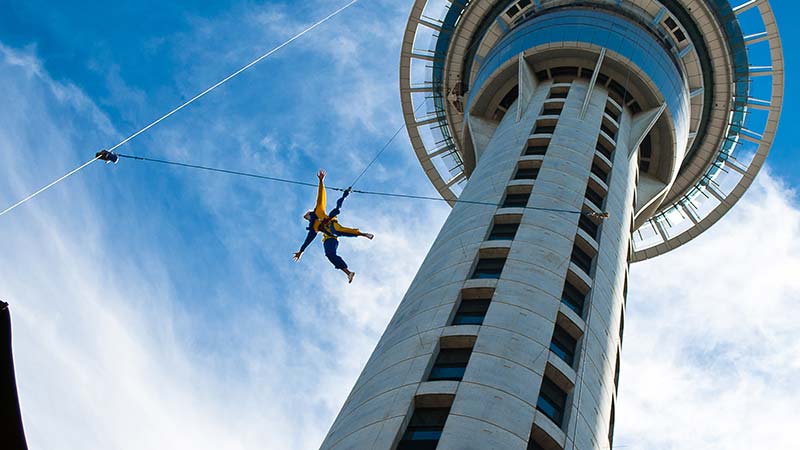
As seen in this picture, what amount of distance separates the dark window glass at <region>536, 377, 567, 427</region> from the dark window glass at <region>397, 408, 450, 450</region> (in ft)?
9.71

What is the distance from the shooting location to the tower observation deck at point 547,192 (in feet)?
76.1

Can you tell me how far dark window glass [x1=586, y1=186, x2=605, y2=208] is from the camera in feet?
120

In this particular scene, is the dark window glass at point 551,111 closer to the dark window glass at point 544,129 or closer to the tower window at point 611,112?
the dark window glass at point 544,129

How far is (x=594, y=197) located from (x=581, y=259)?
5.53 metres

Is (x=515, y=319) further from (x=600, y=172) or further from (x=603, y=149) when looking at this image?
(x=603, y=149)

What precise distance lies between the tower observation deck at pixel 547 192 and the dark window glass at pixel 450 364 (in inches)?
2.8

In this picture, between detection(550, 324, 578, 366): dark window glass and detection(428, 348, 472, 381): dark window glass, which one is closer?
detection(428, 348, 472, 381): dark window glass

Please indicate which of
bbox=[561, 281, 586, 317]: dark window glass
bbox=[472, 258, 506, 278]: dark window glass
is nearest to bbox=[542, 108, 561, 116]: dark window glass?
bbox=[472, 258, 506, 278]: dark window glass

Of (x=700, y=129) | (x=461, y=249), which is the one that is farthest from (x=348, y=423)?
(x=700, y=129)

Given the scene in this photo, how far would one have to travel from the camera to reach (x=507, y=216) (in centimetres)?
3272

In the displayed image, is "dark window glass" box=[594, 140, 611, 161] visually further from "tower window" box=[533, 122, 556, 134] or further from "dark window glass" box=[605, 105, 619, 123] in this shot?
"dark window glass" box=[605, 105, 619, 123]

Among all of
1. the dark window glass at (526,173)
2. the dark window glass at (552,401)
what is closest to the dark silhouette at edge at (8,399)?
the dark window glass at (552,401)

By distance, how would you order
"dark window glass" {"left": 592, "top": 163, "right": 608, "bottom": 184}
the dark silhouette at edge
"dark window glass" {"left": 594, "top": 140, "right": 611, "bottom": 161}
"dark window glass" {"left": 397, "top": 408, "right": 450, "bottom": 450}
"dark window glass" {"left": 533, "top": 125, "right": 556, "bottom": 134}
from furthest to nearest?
"dark window glass" {"left": 533, "top": 125, "right": 556, "bottom": 134} → "dark window glass" {"left": 594, "top": 140, "right": 611, "bottom": 161} → "dark window glass" {"left": 592, "top": 163, "right": 608, "bottom": 184} → "dark window glass" {"left": 397, "top": 408, "right": 450, "bottom": 450} → the dark silhouette at edge

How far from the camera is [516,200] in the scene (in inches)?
1371
